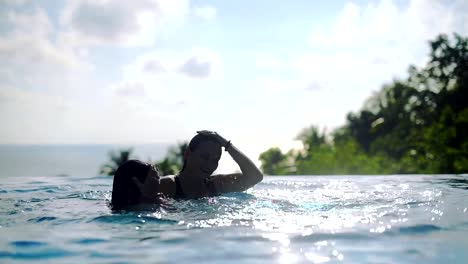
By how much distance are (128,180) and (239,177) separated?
6.07ft

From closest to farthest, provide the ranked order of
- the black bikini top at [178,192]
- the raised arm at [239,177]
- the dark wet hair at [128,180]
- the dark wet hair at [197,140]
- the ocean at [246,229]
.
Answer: the ocean at [246,229] < the dark wet hair at [128,180] < the dark wet hair at [197,140] < the black bikini top at [178,192] < the raised arm at [239,177]

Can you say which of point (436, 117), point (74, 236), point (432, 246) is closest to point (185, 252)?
point (74, 236)

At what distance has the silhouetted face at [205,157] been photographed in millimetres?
5375

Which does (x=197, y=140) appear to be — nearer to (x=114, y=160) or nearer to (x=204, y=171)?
(x=204, y=171)

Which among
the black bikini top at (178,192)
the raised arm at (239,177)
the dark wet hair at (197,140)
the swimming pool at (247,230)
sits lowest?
the swimming pool at (247,230)

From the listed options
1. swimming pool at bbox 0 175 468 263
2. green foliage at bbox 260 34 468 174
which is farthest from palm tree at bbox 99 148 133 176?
swimming pool at bbox 0 175 468 263

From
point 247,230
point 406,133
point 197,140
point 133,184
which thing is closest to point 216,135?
point 197,140

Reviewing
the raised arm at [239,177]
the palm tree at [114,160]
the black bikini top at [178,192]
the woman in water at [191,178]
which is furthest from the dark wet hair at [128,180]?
the palm tree at [114,160]

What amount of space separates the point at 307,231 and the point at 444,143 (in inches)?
845

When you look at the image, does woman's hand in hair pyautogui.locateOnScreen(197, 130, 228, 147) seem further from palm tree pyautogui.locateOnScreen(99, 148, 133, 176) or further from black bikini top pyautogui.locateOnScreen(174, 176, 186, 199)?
palm tree pyautogui.locateOnScreen(99, 148, 133, 176)

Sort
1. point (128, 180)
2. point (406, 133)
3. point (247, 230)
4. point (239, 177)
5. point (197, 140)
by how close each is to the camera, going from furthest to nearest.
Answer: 1. point (406, 133)
2. point (239, 177)
3. point (197, 140)
4. point (128, 180)
5. point (247, 230)

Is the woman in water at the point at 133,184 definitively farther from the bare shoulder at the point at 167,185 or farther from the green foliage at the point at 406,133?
the green foliage at the point at 406,133

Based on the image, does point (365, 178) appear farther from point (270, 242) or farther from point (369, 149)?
point (369, 149)

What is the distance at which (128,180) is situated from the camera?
466 centimetres
